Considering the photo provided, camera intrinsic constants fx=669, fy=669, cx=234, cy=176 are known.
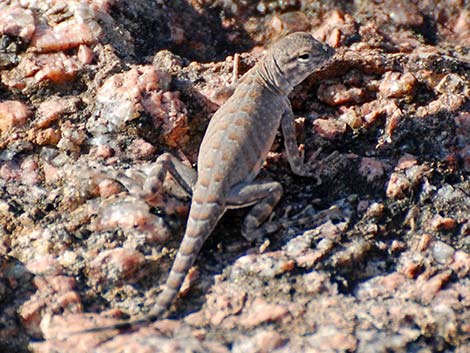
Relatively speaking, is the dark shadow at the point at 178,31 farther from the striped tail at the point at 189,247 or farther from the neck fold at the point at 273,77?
the striped tail at the point at 189,247

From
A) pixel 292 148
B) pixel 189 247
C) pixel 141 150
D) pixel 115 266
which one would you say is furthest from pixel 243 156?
pixel 115 266

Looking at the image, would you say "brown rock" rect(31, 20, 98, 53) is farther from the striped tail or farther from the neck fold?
the striped tail

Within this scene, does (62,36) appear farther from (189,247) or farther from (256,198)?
(189,247)

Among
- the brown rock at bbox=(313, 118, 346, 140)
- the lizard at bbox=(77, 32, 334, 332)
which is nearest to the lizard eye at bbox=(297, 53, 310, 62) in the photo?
the lizard at bbox=(77, 32, 334, 332)

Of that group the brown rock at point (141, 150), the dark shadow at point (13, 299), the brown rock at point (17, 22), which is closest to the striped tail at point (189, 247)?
the brown rock at point (141, 150)

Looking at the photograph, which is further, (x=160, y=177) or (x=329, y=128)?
(x=329, y=128)
